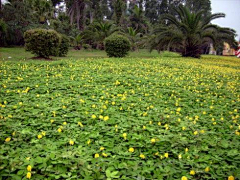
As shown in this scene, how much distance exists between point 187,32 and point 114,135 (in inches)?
532

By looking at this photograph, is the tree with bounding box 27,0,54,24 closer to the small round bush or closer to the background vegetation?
the background vegetation

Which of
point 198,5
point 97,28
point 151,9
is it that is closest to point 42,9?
point 97,28

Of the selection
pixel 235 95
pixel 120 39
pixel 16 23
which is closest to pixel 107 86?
pixel 235 95

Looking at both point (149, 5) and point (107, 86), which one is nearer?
point (107, 86)

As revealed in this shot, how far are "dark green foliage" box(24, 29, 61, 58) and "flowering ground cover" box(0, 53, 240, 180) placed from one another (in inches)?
230

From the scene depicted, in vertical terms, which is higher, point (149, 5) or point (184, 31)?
point (149, 5)

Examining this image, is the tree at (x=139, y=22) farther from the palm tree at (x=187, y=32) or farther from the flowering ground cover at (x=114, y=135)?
the flowering ground cover at (x=114, y=135)

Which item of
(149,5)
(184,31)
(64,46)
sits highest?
(149,5)

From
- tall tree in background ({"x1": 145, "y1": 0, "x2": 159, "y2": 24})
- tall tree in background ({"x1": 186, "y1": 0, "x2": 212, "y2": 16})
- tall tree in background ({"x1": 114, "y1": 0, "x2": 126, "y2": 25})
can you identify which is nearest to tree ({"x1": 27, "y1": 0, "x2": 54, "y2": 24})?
tall tree in background ({"x1": 114, "y1": 0, "x2": 126, "y2": 25})

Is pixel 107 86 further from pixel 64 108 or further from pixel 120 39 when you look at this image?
pixel 120 39

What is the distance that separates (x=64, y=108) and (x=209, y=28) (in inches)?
586

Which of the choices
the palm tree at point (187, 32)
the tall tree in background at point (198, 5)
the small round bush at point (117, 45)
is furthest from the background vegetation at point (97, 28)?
the tall tree in background at point (198, 5)

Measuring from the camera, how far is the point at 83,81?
17.6 feet

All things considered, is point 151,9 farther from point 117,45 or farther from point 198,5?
point 117,45
